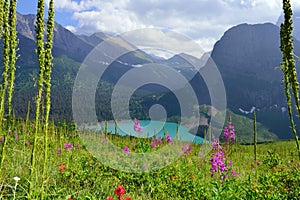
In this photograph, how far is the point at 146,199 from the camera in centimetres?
611

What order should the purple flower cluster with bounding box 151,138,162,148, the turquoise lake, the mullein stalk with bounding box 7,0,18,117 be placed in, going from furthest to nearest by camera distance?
1. the turquoise lake
2. the purple flower cluster with bounding box 151,138,162,148
3. the mullein stalk with bounding box 7,0,18,117

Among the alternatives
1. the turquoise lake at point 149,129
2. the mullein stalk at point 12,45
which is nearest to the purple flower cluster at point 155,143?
the turquoise lake at point 149,129

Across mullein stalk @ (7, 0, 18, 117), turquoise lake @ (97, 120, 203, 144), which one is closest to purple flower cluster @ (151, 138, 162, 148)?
turquoise lake @ (97, 120, 203, 144)

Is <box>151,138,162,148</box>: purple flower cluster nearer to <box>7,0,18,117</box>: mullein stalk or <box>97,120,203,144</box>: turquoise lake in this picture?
<box>97,120,203,144</box>: turquoise lake

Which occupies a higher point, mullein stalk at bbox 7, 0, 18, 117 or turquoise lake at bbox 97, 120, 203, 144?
mullein stalk at bbox 7, 0, 18, 117

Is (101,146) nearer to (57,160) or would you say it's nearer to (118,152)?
(118,152)

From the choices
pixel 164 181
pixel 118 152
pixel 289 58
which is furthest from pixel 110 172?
pixel 289 58

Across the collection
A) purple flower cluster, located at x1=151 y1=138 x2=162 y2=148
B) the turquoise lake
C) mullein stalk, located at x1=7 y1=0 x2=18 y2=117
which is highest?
mullein stalk, located at x1=7 y1=0 x2=18 y2=117

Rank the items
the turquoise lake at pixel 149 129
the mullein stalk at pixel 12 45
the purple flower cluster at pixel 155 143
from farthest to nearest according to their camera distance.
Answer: the turquoise lake at pixel 149 129 → the purple flower cluster at pixel 155 143 → the mullein stalk at pixel 12 45

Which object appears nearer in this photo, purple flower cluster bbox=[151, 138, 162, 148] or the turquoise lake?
purple flower cluster bbox=[151, 138, 162, 148]

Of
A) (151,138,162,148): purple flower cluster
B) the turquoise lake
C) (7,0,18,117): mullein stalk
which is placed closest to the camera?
(7,0,18,117): mullein stalk

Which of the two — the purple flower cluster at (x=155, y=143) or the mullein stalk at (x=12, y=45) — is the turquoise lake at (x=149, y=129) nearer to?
the purple flower cluster at (x=155, y=143)

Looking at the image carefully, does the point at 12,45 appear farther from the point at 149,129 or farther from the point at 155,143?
the point at 149,129

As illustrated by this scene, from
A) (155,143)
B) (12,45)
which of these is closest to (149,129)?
(155,143)
